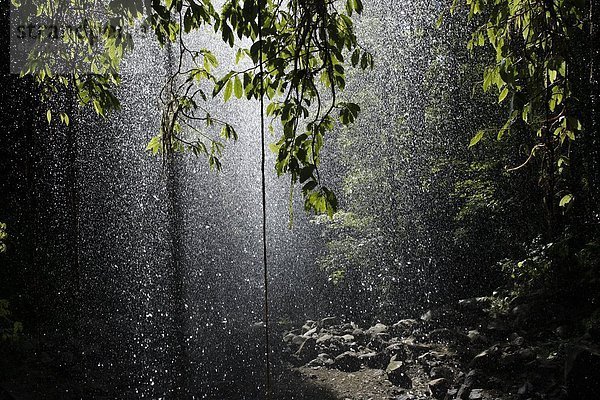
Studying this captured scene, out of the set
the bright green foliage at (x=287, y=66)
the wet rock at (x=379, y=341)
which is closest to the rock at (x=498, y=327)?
the wet rock at (x=379, y=341)

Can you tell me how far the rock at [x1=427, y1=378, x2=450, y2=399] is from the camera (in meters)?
4.51

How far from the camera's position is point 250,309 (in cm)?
1007

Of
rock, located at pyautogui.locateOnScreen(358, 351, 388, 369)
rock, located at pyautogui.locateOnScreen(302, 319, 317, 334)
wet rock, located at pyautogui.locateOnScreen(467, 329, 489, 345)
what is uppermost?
wet rock, located at pyautogui.locateOnScreen(467, 329, 489, 345)

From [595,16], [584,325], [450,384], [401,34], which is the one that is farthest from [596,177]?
[401,34]

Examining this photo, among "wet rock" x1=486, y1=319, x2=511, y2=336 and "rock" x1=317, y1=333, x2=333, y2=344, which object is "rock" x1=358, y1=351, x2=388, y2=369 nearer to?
"rock" x1=317, y1=333, x2=333, y2=344

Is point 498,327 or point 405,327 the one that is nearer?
point 498,327

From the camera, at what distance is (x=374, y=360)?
5.91m

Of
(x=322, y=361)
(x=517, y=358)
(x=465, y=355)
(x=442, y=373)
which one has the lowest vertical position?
(x=322, y=361)

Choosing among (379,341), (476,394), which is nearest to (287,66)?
(476,394)

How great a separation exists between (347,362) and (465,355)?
4.95ft

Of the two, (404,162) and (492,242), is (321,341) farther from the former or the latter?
(404,162)

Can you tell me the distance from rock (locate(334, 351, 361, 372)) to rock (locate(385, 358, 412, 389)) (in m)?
0.50

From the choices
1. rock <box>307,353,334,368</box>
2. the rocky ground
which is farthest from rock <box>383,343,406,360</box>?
rock <box>307,353,334,368</box>

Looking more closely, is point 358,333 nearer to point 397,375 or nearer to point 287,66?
point 397,375
